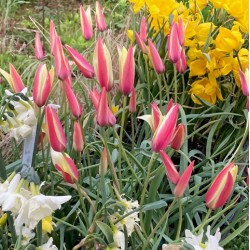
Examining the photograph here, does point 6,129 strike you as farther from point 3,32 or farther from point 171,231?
point 3,32

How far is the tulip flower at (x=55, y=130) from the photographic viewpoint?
3.64 feet

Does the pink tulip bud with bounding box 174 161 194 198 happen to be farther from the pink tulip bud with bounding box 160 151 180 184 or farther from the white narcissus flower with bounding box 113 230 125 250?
the white narcissus flower with bounding box 113 230 125 250

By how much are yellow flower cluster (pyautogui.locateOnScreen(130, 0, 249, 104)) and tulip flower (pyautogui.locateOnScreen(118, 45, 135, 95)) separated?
0.68 meters

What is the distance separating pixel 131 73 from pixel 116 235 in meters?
0.33

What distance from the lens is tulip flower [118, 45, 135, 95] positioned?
122 centimetres

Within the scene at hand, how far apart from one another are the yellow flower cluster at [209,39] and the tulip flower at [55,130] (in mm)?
869

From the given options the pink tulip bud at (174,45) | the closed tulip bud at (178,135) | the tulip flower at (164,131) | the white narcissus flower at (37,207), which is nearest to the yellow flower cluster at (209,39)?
the pink tulip bud at (174,45)

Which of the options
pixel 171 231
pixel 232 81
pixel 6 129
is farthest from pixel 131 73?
pixel 232 81

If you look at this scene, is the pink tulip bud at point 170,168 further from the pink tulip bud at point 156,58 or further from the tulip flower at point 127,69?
the pink tulip bud at point 156,58

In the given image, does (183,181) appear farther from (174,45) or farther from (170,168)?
(174,45)

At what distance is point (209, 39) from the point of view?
1.93m

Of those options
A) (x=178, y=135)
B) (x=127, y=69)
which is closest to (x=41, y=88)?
(x=127, y=69)

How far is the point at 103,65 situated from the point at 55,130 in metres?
0.17

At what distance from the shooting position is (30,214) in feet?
3.55
